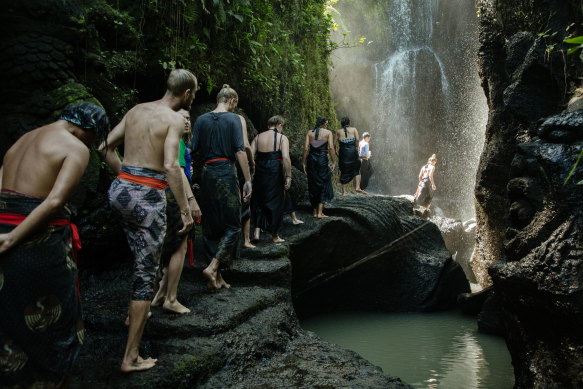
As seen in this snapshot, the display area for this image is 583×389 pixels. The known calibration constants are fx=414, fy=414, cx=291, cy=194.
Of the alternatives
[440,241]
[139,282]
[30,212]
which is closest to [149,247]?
[139,282]

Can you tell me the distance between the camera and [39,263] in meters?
2.18

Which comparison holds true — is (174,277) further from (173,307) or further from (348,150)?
(348,150)

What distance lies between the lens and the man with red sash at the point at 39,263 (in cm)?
211

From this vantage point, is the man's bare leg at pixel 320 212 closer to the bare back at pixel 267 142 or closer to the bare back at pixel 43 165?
the bare back at pixel 267 142

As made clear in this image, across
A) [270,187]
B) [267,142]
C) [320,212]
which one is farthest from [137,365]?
[320,212]

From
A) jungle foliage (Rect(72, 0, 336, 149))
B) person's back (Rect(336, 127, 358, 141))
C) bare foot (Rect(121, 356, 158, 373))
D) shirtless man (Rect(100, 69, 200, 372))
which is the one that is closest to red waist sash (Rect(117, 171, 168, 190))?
shirtless man (Rect(100, 69, 200, 372))

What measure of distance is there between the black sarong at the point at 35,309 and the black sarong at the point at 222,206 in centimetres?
230

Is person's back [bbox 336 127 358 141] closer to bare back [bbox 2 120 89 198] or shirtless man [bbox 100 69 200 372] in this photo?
shirtless man [bbox 100 69 200 372]

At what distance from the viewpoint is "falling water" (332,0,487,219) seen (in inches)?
878

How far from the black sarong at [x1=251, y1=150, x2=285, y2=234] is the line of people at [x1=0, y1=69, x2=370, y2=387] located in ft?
4.75

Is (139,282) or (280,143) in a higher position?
(280,143)

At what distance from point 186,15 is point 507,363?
738 centimetres

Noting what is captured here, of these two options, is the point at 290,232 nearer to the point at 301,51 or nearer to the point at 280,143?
the point at 280,143

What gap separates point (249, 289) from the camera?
4.92 meters
